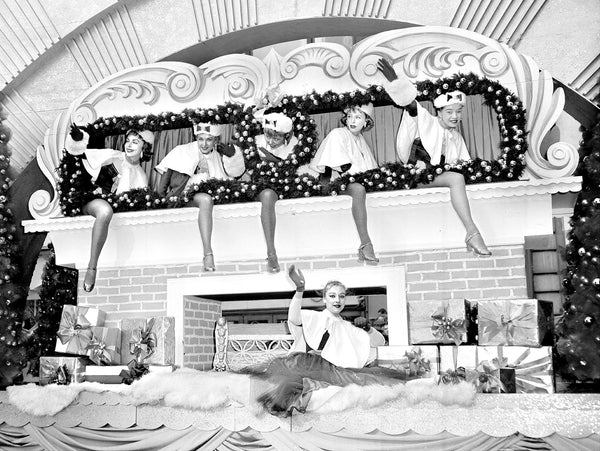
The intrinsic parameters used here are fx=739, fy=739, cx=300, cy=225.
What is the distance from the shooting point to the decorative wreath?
250 inches

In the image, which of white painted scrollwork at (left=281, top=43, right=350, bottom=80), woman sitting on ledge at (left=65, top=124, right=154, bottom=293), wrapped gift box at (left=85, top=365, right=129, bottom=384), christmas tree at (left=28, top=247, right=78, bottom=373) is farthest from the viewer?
christmas tree at (left=28, top=247, right=78, bottom=373)

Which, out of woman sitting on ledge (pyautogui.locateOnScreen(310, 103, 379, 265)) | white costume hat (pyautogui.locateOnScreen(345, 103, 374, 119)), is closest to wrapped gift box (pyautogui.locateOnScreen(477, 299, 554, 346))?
woman sitting on ledge (pyautogui.locateOnScreen(310, 103, 379, 265))

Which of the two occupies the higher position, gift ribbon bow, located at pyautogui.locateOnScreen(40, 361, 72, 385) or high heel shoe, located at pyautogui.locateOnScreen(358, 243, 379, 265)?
high heel shoe, located at pyautogui.locateOnScreen(358, 243, 379, 265)

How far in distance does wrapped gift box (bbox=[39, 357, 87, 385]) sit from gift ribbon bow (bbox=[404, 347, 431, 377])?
287 cm

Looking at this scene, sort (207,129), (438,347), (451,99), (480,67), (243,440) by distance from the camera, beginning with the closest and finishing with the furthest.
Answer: (243,440) → (438,347) → (451,99) → (480,67) → (207,129)

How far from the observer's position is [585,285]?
5.89 m

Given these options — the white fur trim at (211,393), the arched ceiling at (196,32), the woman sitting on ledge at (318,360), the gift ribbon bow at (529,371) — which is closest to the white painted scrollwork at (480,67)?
the arched ceiling at (196,32)

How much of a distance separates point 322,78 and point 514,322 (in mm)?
2819

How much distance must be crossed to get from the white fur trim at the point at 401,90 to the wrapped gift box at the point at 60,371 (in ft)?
12.1

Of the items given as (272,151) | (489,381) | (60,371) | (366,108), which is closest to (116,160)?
(272,151)

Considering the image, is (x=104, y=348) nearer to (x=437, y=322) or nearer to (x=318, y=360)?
(x=318, y=360)

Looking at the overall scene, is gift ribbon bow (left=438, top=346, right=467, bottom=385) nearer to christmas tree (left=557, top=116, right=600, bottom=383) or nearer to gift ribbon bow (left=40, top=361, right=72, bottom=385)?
christmas tree (left=557, top=116, right=600, bottom=383)

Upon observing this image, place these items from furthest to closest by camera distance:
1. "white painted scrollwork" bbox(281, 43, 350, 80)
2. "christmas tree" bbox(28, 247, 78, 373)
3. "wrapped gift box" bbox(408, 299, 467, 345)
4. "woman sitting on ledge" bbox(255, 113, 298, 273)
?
1. "christmas tree" bbox(28, 247, 78, 373)
2. "white painted scrollwork" bbox(281, 43, 350, 80)
3. "woman sitting on ledge" bbox(255, 113, 298, 273)
4. "wrapped gift box" bbox(408, 299, 467, 345)

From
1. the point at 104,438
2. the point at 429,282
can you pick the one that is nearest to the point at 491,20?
the point at 429,282
